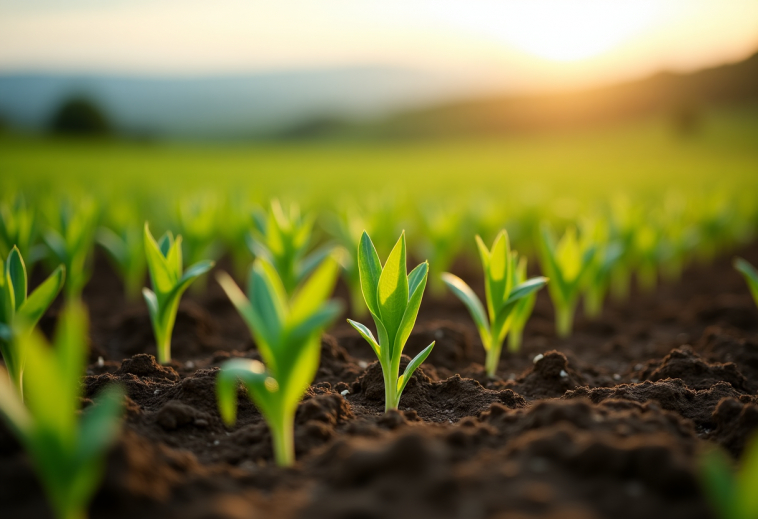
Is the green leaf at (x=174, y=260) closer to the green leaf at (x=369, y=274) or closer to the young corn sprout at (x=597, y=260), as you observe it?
the green leaf at (x=369, y=274)

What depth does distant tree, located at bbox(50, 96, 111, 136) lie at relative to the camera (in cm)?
5041

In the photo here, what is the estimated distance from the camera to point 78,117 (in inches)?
2003

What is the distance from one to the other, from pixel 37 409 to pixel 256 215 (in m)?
2.93

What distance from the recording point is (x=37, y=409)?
→ 1.27 meters

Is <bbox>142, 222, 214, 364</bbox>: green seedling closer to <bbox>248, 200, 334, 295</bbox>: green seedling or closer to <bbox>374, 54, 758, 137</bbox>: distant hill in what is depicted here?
<bbox>248, 200, 334, 295</bbox>: green seedling

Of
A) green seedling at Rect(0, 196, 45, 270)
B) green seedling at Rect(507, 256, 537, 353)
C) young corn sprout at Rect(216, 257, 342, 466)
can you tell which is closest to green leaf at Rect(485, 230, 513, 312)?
green seedling at Rect(507, 256, 537, 353)

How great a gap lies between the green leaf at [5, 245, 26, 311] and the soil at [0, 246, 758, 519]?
48 cm

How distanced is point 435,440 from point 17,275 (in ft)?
6.32

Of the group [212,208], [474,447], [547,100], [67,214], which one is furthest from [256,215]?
[547,100]

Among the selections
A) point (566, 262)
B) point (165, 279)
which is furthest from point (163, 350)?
point (566, 262)

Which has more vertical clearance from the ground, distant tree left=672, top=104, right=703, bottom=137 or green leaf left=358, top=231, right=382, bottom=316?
distant tree left=672, top=104, right=703, bottom=137

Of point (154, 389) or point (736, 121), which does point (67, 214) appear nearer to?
point (154, 389)

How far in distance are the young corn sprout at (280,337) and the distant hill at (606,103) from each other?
47911 mm

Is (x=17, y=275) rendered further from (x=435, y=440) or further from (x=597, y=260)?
(x=597, y=260)
